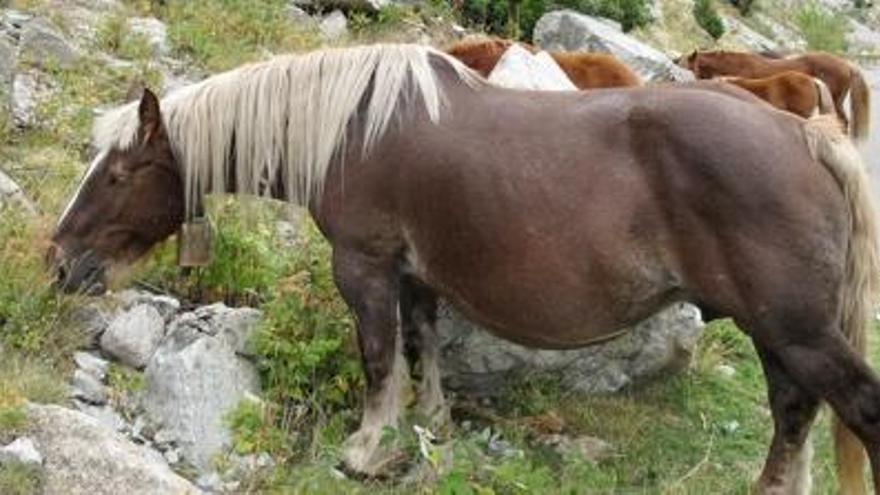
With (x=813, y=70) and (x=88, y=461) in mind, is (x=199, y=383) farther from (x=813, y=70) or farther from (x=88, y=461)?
(x=813, y=70)

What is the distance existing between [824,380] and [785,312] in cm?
28

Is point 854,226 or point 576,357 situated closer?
point 854,226

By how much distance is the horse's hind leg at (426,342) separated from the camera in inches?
205

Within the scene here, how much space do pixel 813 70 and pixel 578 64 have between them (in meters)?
3.53

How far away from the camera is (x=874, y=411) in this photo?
13.4ft

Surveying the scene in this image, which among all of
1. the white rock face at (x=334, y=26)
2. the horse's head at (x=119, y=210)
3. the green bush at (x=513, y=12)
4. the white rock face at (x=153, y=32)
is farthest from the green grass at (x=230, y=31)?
the green bush at (x=513, y=12)

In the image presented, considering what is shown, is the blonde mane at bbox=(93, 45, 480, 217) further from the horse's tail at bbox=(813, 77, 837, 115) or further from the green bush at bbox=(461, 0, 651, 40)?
the green bush at bbox=(461, 0, 651, 40)

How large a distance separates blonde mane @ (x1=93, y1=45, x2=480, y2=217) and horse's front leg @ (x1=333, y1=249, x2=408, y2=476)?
0.37 m

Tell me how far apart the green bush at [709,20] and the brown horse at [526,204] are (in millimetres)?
19577

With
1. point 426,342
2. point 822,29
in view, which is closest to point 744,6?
point 822,29

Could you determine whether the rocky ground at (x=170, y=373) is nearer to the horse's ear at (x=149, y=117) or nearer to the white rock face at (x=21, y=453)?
the white rock face at (x=21, y=453)

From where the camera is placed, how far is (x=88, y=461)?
414cm

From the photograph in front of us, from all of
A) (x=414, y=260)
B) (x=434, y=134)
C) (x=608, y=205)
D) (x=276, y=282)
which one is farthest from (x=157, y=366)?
(x=608, y=205)

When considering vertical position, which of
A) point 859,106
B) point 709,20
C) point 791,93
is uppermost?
point 791,93
